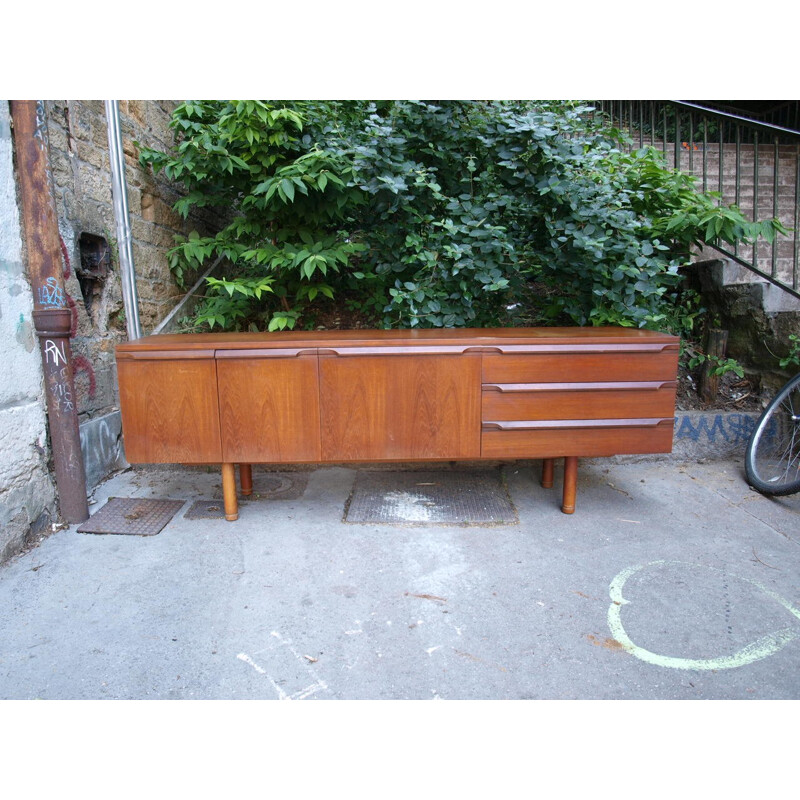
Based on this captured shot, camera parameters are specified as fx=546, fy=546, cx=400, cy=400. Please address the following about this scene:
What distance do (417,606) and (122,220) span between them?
306cm

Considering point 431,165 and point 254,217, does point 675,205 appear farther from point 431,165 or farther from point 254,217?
point 254,217

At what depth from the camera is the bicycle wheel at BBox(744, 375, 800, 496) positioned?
3574 millimetres

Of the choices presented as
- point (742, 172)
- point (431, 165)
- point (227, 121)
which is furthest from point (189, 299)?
point (742, 172)

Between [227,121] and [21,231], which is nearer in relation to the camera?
[21,231]

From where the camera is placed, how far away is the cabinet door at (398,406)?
8.98 feet

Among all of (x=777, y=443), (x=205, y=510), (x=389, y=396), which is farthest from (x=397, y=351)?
(x=777, y=443)

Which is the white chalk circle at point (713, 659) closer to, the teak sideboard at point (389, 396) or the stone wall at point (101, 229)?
the teak sideboard at point (389, 396)

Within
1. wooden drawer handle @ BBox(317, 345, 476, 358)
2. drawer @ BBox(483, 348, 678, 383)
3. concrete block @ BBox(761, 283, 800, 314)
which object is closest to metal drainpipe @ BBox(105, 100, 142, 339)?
wooden drawer handle @ BBox(317, 345, 476, 358)

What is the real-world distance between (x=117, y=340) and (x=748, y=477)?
4.21m

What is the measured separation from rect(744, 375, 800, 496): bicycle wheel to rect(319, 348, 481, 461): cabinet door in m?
2.08

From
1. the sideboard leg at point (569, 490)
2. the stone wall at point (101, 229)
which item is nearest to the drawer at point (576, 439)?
the sideboard leg at point (569, 490)

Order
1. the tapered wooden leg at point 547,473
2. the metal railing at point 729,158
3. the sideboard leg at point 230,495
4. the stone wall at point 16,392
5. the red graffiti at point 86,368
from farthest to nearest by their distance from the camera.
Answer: the metal railing at point 729,158 → the tapered wooden leg at point 547,473 → the red graffiti at point 86,368 → the sideboard leg at point 230,495 → the stone wall at point 16,392

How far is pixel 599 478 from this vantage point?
3652 mm

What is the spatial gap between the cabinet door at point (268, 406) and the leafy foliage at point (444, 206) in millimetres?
→ 1043
